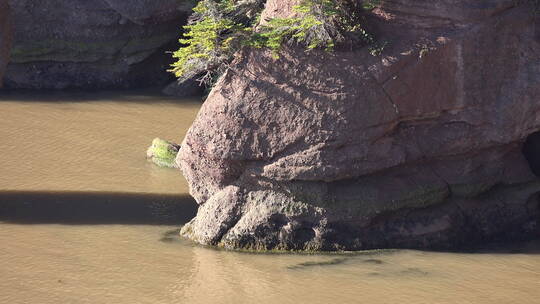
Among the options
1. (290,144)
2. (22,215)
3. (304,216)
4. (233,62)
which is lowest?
(22,215)

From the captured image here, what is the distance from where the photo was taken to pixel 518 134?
31.2 ft

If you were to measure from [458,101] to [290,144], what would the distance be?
1.81m

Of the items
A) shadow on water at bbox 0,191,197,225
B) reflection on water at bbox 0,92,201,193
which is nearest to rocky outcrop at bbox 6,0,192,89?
reflection on water at bbox 0,92,201,193

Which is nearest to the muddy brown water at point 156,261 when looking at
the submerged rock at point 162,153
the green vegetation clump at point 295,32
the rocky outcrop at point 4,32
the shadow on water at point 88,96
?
the submerged rock at point 162,153

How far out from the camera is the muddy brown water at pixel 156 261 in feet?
27.0

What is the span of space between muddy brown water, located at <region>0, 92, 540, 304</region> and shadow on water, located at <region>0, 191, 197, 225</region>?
1 cm

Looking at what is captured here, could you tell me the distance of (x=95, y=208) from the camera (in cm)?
1058

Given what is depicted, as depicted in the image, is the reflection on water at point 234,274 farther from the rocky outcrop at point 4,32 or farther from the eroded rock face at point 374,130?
the rocky outcrop at point 4,32

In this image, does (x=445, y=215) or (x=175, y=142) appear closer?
(x=445, y=215)

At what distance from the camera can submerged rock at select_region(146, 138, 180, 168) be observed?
12.5 metres

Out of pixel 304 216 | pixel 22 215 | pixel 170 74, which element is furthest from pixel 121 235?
pixel 170 74

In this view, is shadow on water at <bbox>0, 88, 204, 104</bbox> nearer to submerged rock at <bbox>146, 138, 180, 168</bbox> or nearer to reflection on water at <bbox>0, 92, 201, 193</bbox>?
reflection on water at <bbox>0, 92, 201, 193</bbox>

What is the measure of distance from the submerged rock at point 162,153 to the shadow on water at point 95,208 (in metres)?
1.27

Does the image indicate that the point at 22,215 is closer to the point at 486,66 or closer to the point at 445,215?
the point at 445,215
